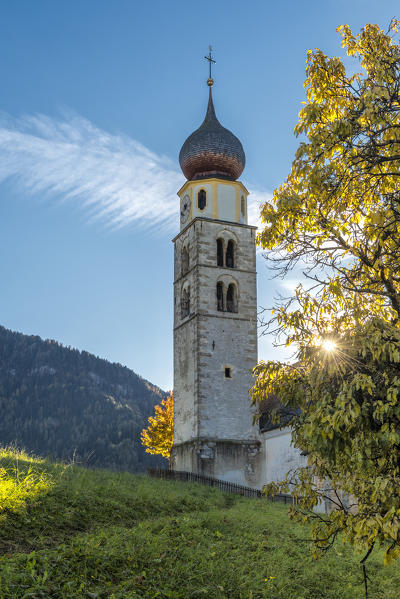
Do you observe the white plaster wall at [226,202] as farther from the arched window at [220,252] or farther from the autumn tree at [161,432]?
the autumn tree at [161,432]

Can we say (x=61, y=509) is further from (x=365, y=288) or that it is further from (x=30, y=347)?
(x=30, y=347)

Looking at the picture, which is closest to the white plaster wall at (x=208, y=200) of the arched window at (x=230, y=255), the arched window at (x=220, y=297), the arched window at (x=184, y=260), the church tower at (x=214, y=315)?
the church tower at (x=214, y=315)

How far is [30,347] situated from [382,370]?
159540mm

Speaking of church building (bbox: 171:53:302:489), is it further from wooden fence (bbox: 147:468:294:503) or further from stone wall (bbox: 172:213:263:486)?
wooden fence (bbox: 147:468:294:503)

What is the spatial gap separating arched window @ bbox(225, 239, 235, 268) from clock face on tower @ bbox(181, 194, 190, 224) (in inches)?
118

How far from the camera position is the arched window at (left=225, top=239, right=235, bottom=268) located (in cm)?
3325

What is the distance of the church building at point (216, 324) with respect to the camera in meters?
28.9

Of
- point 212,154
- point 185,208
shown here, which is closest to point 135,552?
point 185,208

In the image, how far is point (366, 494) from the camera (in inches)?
239

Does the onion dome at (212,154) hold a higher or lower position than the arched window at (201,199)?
→ higher

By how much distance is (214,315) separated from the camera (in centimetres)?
3117

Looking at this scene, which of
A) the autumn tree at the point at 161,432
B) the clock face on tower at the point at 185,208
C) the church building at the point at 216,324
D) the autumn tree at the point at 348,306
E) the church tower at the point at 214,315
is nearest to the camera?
the autumn tree at the point at 348,306

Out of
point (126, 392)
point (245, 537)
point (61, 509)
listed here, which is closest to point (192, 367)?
point (245, 537)

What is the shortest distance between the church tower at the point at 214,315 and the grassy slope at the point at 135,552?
1475 centimetres
